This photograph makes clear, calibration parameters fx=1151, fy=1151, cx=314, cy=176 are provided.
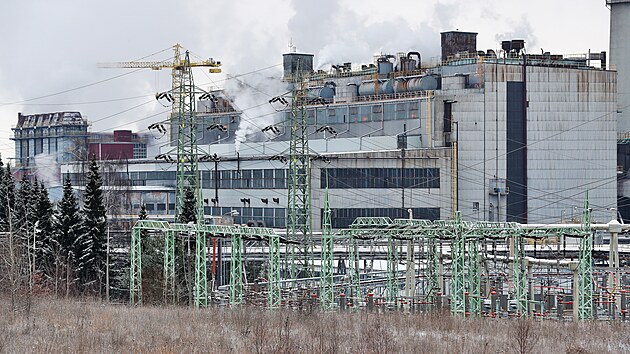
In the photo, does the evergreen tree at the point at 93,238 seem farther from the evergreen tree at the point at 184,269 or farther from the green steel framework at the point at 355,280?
the green steel framework at the point at 355,280

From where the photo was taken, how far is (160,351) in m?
18.3

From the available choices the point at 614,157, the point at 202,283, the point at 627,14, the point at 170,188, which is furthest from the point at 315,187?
the point at 202,283

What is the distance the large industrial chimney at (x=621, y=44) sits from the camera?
84.1 metres

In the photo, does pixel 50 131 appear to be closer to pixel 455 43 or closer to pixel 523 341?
pixel 455 43

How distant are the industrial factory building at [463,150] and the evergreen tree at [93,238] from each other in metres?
27.7

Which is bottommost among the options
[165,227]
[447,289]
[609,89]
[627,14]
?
[447,289]

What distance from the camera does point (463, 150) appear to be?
7694 cm

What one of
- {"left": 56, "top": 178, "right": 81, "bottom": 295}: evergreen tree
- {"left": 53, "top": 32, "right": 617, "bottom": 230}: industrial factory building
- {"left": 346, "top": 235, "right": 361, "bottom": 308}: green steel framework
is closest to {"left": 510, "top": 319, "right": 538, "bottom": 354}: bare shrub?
{"left": 346, "top": 235, "right": 361, "bottom": 308}: green steel framework

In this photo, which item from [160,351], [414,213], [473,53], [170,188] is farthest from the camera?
[170,188]

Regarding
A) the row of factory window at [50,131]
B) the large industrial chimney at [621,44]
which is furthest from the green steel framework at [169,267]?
the row of factory window at [50,131]

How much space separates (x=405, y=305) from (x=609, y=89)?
1739 inches

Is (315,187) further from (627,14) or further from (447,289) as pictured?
(627,14)

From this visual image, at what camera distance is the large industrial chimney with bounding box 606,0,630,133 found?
276 ft

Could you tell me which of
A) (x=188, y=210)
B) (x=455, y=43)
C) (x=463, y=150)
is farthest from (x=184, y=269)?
(x=455, y=43)
